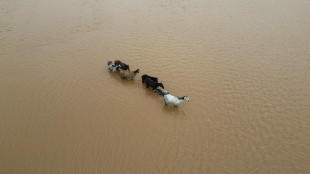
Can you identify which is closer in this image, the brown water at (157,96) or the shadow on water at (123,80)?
the brown water at (157,96)

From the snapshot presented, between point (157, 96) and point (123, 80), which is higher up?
point (123, 80)

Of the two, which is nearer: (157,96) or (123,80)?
(157,96)

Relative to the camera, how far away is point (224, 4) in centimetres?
1310

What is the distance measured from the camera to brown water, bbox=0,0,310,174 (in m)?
5.59

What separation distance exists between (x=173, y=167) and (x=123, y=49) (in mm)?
6102

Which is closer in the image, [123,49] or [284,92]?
[284,92]

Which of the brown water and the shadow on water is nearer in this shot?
the brown water

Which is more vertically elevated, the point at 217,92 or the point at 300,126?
the point at 217,92

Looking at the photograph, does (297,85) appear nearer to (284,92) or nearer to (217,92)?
(284,92)

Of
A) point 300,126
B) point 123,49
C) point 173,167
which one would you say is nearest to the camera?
point 173,167

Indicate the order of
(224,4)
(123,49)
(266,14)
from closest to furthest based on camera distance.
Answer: (123,49)
(266,14)
(224,4)

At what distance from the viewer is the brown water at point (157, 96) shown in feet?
18.3

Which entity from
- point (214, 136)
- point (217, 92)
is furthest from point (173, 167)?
point (217, 92)

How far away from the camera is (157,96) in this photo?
23.4 ft
